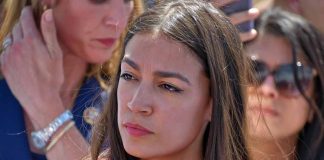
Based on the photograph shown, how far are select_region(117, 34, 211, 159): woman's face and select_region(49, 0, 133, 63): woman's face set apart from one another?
2.43 ft

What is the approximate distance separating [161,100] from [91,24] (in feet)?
2.87

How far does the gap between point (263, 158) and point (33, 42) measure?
959 millimetres

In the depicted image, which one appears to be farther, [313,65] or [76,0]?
[313,65]

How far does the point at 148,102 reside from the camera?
1.98 metres

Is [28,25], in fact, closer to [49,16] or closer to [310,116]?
[49,16]

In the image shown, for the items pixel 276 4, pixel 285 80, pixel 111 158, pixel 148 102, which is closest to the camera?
pixel 148 102

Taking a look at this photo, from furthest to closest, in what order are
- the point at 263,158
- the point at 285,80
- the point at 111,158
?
1. the point at 285,80
2. the point at 263,158
3. the point at 111,158

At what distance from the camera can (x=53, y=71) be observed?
2779 mm

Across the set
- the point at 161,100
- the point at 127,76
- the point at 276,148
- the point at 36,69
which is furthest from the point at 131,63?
the point at 276,148

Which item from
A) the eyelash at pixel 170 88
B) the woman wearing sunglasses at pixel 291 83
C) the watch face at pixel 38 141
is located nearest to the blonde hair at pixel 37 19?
the watch face at pixel 38 141

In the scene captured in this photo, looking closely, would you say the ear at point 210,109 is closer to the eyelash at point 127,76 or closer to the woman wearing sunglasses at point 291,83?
the eyelash at point 127,76

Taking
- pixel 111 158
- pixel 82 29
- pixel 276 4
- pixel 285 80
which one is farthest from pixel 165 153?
pixel 276 4

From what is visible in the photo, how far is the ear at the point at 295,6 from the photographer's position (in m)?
3.30

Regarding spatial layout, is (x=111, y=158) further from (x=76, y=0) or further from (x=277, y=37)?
(x=277, y=37)
